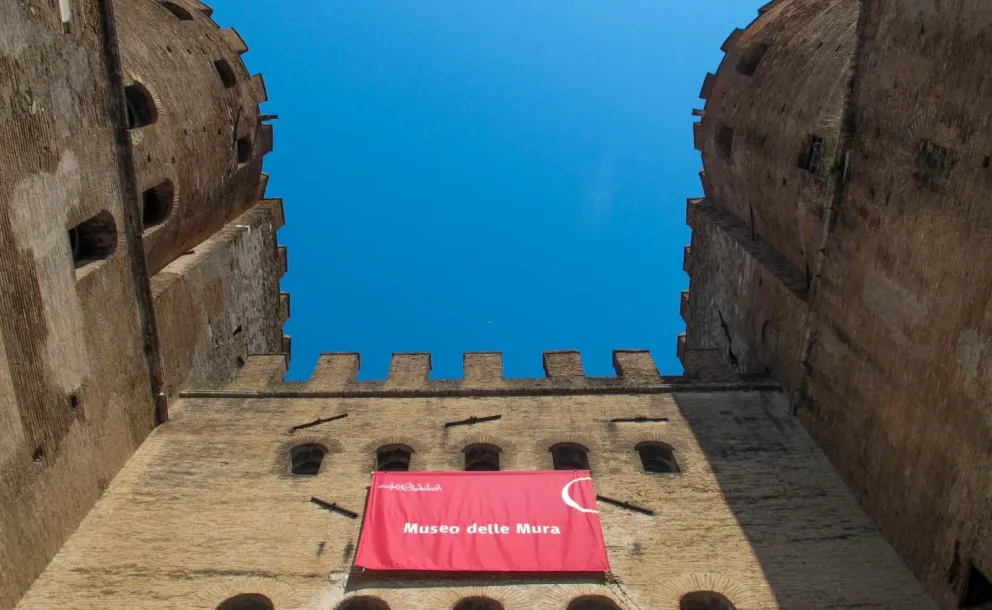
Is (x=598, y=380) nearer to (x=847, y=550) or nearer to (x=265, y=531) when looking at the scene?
(x=847, y=550)

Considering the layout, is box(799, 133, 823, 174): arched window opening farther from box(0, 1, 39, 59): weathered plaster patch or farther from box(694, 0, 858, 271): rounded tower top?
box(0, 1, 39, 59): weathered plaster patch

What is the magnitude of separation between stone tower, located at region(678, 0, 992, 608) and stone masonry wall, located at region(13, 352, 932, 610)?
60cm

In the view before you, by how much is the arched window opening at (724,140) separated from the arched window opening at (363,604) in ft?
32.9

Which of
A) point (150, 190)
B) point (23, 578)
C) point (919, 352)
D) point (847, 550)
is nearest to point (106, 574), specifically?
point (23, 578)

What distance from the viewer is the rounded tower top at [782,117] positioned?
434 inches

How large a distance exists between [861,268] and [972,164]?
220 centimetres

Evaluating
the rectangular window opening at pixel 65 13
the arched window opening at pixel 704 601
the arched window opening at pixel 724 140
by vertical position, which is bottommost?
the arched window opening at pixel 704 601

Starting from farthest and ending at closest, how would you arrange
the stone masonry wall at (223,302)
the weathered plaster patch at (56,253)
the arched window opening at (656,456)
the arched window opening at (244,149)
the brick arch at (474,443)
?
the arched window opening at (244,149)
the stone masonry wall at (223,302)
the arched window opening at (656,456)
the brick arch at (474,443)
the weathered plaster patch at (56,253)

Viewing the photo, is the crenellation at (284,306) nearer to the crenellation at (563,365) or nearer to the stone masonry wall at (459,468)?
the stone masonry wall at (459,468)

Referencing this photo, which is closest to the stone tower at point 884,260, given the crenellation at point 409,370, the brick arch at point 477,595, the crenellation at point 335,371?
the brick arch at point 477,595

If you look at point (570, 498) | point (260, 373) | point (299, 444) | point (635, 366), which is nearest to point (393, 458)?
point (299, 444)

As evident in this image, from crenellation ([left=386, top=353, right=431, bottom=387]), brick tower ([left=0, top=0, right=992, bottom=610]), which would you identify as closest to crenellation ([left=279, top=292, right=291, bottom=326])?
brick tower ([left=0, top=0, right=992, bottom=610])

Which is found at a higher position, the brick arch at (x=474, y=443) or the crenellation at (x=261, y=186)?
the crenellation at (x=261, y=186)

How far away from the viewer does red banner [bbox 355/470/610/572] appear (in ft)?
27.5
